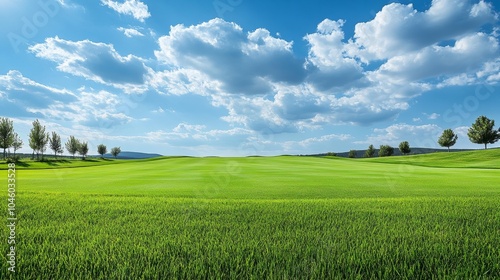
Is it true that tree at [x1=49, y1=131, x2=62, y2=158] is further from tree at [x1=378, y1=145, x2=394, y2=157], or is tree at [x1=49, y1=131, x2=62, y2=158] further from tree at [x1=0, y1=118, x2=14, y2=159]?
tree at [x1=378, y1=145, x2=394, y2=157]

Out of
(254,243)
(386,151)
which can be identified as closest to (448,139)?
(386,151)

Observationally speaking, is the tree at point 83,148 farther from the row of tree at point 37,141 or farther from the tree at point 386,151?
the tree at point 386,151

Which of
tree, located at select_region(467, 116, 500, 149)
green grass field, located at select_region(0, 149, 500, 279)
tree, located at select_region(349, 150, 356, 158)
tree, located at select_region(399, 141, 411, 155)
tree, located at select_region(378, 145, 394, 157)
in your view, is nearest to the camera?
green grass field, located at select_region(0, 149, 500, 279)

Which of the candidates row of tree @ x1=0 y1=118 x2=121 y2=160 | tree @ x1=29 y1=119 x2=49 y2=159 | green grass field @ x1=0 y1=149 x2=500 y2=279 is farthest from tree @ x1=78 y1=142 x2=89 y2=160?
green grass field @ x1=0 y1=149 x2=500 y2=279

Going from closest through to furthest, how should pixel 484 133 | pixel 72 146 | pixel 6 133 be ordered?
pixel 6 133
pixel 484 133
pixel 72 146

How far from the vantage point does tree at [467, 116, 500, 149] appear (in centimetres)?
7825

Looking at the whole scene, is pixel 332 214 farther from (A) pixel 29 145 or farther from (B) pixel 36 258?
(A) pixel 29 145

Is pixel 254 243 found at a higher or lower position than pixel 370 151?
higher

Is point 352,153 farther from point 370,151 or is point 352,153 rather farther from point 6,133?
point 6,133

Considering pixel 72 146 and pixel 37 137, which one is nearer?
pixel 37 137

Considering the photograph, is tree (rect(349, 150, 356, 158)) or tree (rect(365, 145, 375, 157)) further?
tree (rect(349, 150, 356, 158))

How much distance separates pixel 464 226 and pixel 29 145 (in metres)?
90.4

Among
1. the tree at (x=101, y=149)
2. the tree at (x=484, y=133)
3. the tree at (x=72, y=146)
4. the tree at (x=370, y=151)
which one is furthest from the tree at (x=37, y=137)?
the tree at (x=370, y=151)

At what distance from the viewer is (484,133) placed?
259 ft
